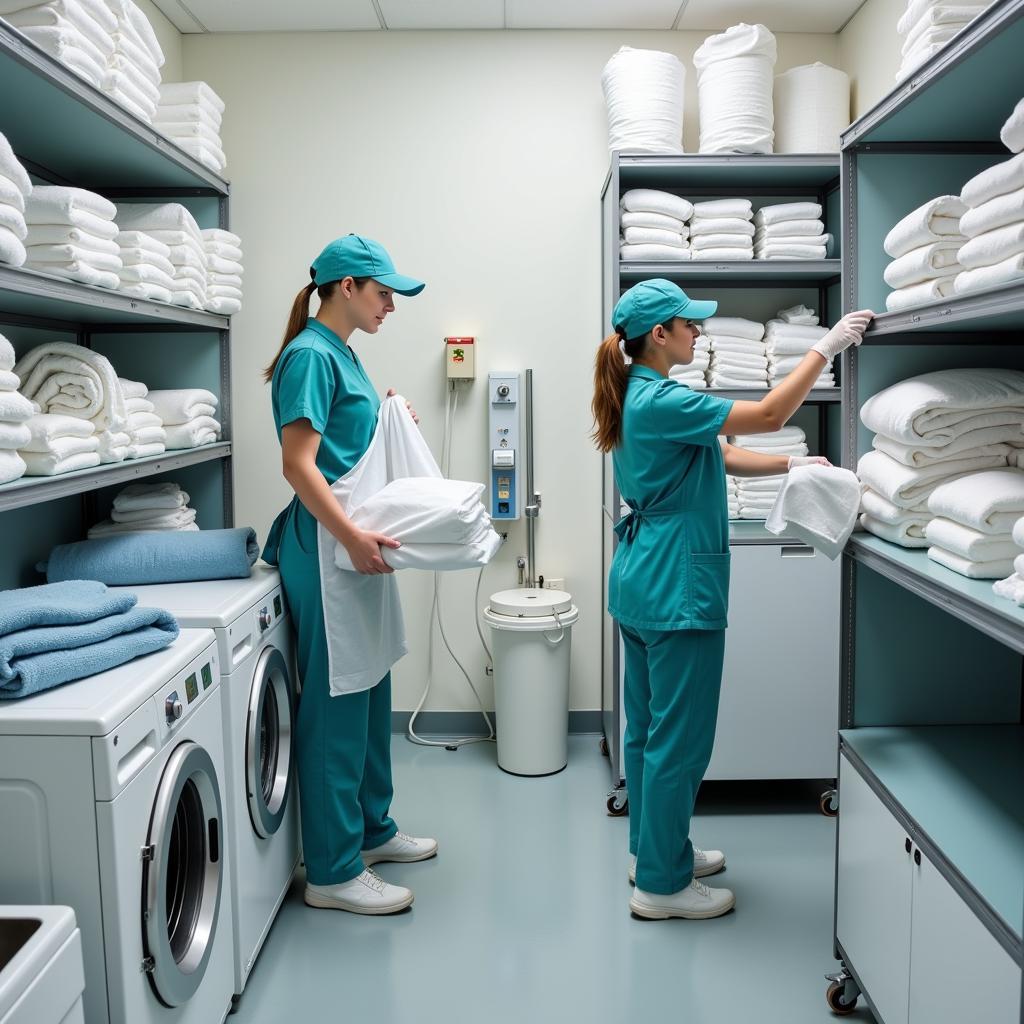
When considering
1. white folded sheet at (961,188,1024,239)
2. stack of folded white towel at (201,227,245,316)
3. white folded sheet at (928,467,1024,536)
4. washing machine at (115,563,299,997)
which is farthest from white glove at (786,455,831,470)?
stack of folded white towel at (201,227,245,316)

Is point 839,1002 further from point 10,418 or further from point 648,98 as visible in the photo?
point 648,98

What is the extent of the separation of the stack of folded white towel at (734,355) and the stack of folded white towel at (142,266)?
183 cm

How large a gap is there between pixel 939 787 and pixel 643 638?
0.81 meters

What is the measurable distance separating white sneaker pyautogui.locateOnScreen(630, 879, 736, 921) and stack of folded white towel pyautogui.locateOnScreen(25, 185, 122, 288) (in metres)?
2.14

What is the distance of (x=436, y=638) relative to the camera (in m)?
3.94

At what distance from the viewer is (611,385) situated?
251cm

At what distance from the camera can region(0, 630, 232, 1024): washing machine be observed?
1518 mm

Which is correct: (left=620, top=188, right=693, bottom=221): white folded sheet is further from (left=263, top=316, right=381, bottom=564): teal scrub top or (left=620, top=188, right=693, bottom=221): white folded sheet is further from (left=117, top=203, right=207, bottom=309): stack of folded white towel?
(left=117, top=203, right=207, bottom=309): stack of folded white towel

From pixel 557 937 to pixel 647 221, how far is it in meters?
2.29

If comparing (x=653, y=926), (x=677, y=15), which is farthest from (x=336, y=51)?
(x=653, y=926)

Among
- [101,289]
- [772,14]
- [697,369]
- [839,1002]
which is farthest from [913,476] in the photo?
[772,14]

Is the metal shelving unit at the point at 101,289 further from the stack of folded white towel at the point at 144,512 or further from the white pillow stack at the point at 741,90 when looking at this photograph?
the white pillow stack at the point at 741,90

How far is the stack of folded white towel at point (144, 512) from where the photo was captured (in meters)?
3.03

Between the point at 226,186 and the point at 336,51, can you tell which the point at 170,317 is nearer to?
the point at 226,186
